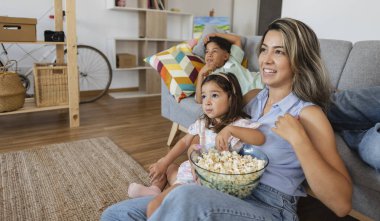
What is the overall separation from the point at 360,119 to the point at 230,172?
0.74 meters

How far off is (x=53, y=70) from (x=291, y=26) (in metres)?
2.43

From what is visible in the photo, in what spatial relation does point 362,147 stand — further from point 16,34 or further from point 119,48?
point 119,48

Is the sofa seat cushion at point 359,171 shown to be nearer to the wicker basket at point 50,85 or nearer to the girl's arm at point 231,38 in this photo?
the girl's arm at point 231,38

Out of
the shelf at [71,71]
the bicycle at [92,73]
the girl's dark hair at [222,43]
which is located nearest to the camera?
the girl's dark hair at [222,43]

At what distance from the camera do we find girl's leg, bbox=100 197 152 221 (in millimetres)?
954

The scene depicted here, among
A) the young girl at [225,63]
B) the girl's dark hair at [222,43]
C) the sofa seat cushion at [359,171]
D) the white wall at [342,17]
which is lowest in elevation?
the sofa seat cushion at [359,171]

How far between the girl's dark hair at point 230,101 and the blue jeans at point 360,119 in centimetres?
43

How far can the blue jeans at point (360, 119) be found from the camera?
1192 mm

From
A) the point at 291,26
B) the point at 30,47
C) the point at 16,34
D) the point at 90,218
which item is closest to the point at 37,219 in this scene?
the point at 90,218

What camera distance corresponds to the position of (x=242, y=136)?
3.37 ft

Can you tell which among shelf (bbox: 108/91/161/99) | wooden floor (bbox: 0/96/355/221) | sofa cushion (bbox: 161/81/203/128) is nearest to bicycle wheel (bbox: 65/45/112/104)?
shelf (bbox: 108/91/161/99)

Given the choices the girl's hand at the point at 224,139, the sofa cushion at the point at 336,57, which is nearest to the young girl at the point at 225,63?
the sofa cushion at the point at 336,57

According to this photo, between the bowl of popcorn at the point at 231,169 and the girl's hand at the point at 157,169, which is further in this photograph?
the girl's hand at the point at 157,169

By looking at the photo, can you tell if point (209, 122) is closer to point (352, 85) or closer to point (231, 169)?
point (231, 169)
